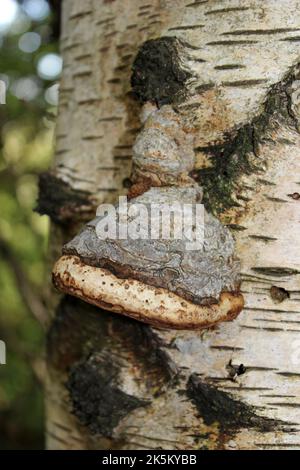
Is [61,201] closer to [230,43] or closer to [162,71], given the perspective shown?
[162,71]

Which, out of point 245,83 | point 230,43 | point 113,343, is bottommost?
point 113,343

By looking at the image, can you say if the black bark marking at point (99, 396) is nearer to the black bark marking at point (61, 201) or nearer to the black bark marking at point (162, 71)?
the black bark marking at point (61, 201)

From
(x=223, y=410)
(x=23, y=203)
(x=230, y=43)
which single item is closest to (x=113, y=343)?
(x=223, y=410)

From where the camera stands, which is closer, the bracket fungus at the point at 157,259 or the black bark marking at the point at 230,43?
the bracket fungus at the point at 157,259

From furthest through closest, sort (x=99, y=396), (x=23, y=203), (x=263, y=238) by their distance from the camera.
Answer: (x=23, y=203), (x=99, y=396), (x=263, y=238)

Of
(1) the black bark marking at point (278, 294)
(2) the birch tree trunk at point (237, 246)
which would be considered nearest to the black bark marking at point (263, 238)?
(2) the birch tree trunk at point (237, 246)
